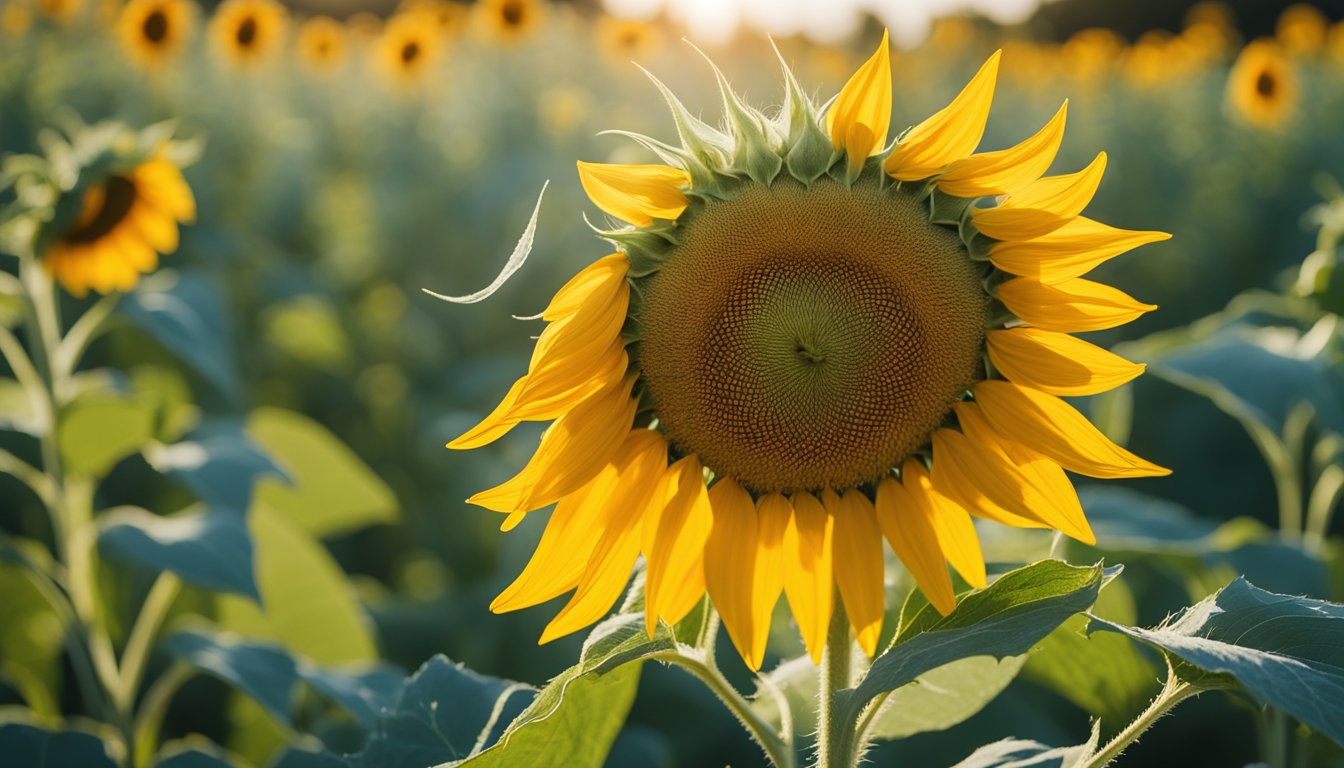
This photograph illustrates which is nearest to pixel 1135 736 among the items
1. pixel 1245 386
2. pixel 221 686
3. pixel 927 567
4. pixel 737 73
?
pixel 927 567

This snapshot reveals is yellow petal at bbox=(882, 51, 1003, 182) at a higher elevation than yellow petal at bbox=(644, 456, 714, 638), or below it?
higher

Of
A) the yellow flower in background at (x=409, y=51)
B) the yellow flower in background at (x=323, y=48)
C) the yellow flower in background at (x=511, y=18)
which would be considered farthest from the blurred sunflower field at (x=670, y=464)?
the yellow flower in background at (x=511, y=18)

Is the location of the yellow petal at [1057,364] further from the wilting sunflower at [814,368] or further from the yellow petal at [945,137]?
the yellow petal at [945,137]

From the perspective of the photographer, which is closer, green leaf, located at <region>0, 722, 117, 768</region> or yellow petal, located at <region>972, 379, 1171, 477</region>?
yellow petal, located at <region>972, 379, 1171, 477</region>

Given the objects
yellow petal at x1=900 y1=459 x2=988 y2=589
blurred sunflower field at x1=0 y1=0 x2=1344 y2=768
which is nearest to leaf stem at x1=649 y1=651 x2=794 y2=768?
blurred sunflower field at x1=0 y1=0 x2=1344 y2=768

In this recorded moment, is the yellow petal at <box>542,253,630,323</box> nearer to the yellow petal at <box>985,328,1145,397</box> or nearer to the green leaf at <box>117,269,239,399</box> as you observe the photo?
the yellow petal at <box>985,328,1145,397</box>

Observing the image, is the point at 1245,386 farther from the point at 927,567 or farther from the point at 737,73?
the point at 737,73

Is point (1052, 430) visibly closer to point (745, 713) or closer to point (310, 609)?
point (745, 713)
